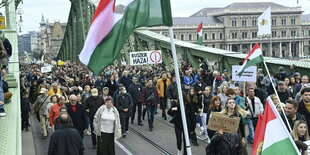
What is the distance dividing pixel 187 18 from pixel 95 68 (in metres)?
122

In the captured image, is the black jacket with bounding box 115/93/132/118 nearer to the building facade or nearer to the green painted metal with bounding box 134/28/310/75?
the green painted metal with bounding box 134/28/310/75

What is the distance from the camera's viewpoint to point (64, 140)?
7355mm

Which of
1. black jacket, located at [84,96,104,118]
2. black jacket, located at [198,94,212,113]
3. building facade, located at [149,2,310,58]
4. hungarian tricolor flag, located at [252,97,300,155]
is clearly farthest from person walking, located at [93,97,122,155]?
building facade, located at [149,2,310,58]

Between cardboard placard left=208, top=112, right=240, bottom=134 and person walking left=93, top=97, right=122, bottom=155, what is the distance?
2875 mm

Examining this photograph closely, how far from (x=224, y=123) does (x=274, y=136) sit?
223 centimetres

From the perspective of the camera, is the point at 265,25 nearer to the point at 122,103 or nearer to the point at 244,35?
the point at 122,103

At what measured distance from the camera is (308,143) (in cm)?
620

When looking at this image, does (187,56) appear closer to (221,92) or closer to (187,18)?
(221,92)

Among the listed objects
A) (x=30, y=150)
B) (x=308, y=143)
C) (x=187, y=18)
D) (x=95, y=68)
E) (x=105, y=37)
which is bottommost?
(x=30, y=150)

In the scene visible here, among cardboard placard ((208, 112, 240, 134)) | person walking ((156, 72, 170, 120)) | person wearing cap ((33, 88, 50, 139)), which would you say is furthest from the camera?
person walking ((156, 72, 170, 120))

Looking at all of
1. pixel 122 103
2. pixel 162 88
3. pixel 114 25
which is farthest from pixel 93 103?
pixel 114 25

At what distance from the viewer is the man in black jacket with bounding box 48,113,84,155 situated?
7340 millimetres

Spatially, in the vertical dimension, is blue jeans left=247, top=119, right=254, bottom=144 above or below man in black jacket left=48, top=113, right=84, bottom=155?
below

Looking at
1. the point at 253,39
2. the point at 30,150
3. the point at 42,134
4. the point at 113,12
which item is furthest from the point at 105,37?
the point at 253,39
